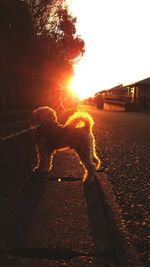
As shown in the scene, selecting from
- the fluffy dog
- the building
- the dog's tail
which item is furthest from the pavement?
the building

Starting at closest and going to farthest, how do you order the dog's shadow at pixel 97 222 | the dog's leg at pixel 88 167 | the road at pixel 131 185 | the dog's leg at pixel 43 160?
the dog's shadow at pixel 97 222 → the road at pixel 131 185 → the dog's leg at pixel 88 167 → the dog's leg at pixel 43 160

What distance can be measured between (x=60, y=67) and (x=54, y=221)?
37916 millimetres

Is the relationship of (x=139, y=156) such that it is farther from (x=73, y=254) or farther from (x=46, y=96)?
(x=46, y=96)

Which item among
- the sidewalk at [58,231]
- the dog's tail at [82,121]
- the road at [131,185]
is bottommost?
the road at [131,185]

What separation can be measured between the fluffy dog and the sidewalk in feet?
2.29

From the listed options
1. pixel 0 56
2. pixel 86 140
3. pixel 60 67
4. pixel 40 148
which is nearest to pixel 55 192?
pixel 86 140

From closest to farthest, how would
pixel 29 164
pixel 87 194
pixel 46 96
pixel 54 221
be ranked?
pixel 54 221 < pixel 87 194 < pixel 29 164 < pixel 46 96

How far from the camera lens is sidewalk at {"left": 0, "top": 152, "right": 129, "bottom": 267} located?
3.15m

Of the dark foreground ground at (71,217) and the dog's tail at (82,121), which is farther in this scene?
the dog's tail at (82,121)

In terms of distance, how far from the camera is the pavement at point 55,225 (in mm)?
3174

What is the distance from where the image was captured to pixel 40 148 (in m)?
6.69

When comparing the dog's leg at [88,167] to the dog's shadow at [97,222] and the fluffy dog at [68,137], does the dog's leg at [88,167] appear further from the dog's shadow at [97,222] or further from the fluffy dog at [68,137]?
the dog's shadow at [97,222]

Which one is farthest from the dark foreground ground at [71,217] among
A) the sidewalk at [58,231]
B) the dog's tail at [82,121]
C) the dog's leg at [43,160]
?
the dog's tail at [82,121]

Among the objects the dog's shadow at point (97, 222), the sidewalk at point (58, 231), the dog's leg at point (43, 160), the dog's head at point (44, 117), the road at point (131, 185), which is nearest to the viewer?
the sidewalk at point (58, 231)
